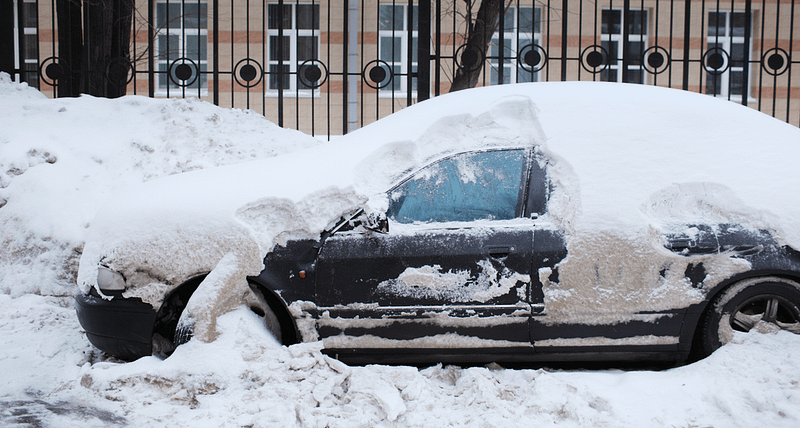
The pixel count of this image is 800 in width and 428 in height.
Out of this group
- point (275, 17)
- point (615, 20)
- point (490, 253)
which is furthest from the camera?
point (615, 20)

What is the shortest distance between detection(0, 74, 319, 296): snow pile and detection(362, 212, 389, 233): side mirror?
2350 millimetres

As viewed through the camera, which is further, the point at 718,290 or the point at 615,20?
the point at 615,20

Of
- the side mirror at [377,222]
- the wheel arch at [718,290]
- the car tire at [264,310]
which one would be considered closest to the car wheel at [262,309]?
the car tire at [264,310]

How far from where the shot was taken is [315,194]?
9.52ft

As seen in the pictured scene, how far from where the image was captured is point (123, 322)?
115 inches

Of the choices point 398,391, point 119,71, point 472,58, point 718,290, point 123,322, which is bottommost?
point 398,391

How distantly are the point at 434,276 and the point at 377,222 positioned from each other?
16.4 inches

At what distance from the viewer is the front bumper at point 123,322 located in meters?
2.92

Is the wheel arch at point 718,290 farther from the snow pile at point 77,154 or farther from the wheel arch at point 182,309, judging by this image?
the snow pile at point 77,154

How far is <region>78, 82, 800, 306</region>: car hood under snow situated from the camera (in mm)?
2850

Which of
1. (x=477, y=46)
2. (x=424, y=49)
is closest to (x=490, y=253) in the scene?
(x=424, y=49)

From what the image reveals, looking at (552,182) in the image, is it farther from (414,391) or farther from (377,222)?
(414,391)

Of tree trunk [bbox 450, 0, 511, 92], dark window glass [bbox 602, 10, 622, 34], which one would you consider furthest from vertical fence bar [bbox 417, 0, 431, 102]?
dark window glass [bbox 602, 10, 622, 34]

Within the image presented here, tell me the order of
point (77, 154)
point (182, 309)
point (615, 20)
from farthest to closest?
point (615, 20)
point (77, 154)
point (182, 309)
